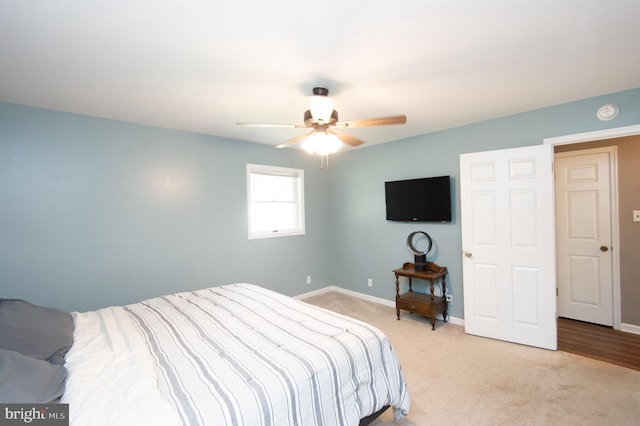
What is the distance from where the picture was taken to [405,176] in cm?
404

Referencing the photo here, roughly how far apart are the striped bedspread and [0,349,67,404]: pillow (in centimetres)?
39

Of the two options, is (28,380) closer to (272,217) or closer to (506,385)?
(506,385)

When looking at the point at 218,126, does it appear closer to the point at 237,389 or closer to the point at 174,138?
the point at 174,138

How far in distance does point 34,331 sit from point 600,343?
4.70 metres

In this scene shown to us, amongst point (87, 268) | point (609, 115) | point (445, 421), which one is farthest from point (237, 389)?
point (609, 115)

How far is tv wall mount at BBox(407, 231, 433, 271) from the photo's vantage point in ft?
12.2

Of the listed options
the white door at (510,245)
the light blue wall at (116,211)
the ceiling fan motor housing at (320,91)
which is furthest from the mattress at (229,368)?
the white door at (510,245)

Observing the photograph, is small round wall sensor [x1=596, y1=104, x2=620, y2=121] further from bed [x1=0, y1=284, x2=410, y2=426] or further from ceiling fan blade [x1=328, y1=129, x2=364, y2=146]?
bed [x1=0, y1=284, x2=410, y2=426]

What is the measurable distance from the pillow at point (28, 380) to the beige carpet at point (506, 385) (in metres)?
1.83

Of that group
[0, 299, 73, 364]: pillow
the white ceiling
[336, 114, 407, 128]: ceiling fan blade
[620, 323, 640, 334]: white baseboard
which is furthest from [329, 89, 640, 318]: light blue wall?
[0, 299, 73, 364]: pillow

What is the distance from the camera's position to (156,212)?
127 inches

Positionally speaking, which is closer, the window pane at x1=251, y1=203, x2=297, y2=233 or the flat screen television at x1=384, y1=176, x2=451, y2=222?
the flat screen television at x1=384, y1=176, x2=451, y2=222

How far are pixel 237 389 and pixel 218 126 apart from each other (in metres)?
2.84
